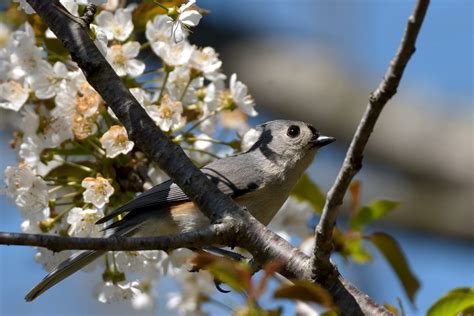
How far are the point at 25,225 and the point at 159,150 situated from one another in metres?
0.71

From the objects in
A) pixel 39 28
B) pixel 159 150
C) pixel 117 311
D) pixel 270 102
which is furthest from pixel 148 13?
pixel 117 311

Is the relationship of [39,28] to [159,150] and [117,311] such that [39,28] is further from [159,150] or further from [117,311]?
[117,311]

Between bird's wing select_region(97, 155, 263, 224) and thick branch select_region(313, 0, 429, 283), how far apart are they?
32.2 inches

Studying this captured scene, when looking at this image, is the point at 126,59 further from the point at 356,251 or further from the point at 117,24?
the point at 356,251

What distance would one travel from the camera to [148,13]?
2.84 m

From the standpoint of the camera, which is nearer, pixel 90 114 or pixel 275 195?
pixel 90 114

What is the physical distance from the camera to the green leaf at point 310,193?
3023 mm

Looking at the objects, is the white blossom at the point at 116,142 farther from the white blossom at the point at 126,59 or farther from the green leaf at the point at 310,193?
the green leaf at the point at 310,193

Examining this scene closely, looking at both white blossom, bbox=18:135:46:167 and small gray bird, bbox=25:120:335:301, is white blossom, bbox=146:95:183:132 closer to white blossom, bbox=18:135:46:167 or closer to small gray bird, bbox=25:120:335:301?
small gray bird, bbox=25:120:335:301

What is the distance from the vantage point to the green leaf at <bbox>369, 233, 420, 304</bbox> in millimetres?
2494

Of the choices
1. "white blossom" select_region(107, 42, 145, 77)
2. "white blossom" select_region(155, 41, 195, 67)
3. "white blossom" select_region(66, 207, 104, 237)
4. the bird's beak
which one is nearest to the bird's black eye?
the bird's beak

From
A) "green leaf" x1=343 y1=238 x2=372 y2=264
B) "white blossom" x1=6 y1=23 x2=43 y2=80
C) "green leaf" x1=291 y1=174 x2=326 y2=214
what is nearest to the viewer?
"white blossom" x1=6 y1=23 x2=43 y2=80

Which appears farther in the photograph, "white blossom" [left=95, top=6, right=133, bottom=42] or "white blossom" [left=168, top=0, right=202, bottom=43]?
"white blossom" [left=95, top=6, right=133, bottom=42]

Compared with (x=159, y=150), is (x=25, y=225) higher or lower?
lower
